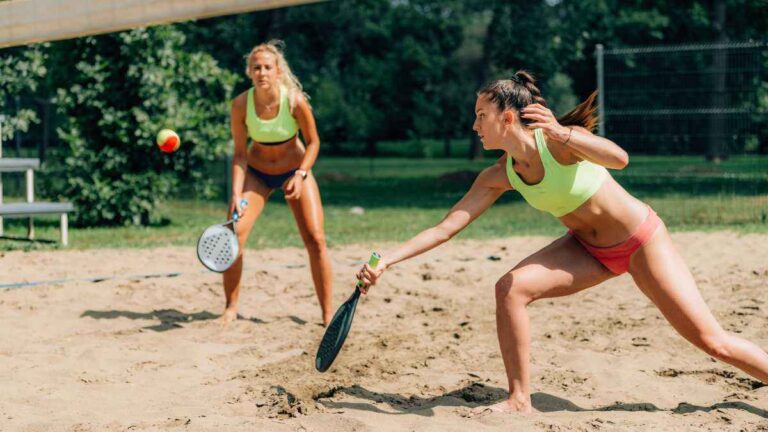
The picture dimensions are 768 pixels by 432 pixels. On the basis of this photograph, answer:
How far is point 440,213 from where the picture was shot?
1612 cm

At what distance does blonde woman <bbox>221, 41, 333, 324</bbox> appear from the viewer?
7148mm

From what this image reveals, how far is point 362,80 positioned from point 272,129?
3133 centimetres

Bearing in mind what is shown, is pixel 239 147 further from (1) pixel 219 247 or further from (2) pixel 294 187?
(1) pixel 219 247

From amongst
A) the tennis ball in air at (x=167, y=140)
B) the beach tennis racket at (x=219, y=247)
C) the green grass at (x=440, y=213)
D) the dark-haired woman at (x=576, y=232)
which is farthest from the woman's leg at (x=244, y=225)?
the green grass at (x=440, y=213)

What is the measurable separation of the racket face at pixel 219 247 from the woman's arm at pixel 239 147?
33 centimetres

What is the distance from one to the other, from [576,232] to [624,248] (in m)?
0.29

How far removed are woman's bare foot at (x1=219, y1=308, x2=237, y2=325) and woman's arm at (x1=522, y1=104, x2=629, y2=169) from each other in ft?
12.1

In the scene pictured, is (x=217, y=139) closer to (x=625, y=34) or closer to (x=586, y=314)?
(x=586, y=314)

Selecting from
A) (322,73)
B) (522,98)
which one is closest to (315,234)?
(522,98)

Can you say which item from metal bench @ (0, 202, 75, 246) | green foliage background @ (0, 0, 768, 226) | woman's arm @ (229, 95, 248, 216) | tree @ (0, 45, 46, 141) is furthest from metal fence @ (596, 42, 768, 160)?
tree @ (0, 45, 46, 141)

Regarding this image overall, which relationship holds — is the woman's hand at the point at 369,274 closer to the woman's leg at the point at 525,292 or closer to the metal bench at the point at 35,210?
the woman's leg at the point at 525,292

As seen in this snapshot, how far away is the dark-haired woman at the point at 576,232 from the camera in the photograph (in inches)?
183

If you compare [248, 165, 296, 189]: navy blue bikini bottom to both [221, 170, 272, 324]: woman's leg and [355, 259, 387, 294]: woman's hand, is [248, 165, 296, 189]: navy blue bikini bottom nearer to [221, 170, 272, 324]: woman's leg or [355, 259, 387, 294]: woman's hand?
[221, 170, 272, 324]: woman's leg

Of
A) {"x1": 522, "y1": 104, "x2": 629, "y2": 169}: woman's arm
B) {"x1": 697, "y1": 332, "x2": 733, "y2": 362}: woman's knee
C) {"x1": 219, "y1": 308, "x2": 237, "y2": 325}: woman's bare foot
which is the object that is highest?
{"x1": 522, "y1": 104, "x2": 629, "y2": 169}: woman's arm
